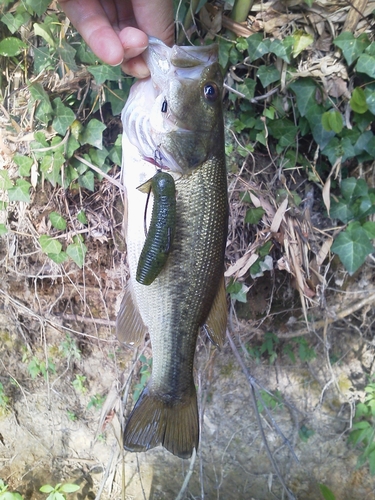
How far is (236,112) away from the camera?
5.04 ft

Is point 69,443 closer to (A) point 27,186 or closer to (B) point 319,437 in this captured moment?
(B) point 319,437

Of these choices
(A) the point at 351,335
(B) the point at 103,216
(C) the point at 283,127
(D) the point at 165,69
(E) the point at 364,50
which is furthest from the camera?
(A) the point at 351,335

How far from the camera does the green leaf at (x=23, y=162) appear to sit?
1524mm

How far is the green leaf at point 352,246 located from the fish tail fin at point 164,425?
897 mm

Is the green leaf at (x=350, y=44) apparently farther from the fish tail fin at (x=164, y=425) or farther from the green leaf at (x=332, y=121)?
the fish tail fin at (x=164, y=425)

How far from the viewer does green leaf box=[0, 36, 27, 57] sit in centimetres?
142

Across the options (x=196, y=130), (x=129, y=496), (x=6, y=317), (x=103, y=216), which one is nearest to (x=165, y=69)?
(x=196, y=130)

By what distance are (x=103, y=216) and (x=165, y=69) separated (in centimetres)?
82

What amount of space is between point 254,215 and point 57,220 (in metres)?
A: 0.86

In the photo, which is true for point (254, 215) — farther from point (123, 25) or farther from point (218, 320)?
point (123, 25)

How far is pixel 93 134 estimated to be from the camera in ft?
4.78

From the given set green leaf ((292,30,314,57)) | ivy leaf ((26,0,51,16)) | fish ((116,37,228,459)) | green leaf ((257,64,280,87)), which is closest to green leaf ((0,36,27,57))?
ivy leaf ((26,0,51,16))

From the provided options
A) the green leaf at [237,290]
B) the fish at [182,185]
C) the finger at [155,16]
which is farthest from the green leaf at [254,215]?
the finger at [155,16]

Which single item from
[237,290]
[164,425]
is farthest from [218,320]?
[237,290]
